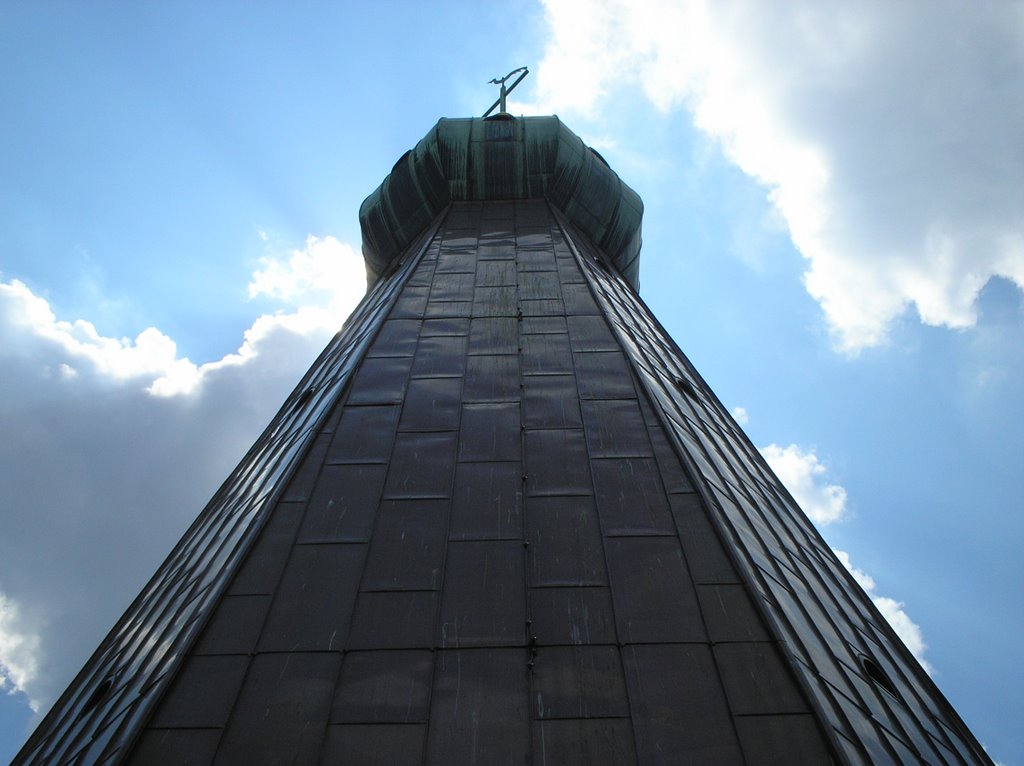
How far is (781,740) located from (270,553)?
20.1 feet

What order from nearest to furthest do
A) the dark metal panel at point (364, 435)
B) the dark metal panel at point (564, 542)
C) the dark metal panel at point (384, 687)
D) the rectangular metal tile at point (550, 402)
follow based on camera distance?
the dark metal panel at point (384, 687) < the dark metal panel at point (564, 542) < the dark metal panel at point (364, 435) < the rectangular metal tile at point (550, 402)

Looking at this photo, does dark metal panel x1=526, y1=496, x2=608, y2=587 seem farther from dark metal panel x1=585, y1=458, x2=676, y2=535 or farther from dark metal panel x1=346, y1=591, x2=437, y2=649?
dark metal panel x1=346, y1=591, x2=437, y2=649

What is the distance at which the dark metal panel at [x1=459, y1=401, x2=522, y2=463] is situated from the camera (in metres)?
12.6

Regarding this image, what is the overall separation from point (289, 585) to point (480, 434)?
4004mm

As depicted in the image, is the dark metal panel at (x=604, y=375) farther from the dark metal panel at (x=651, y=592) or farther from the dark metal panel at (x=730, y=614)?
the dark metal panel at (x=730, y=614)

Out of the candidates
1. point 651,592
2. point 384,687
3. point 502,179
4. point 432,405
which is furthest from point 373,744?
point 502,179

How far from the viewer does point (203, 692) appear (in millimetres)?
8547

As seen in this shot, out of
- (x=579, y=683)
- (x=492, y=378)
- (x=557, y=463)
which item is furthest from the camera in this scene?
(x=492, y=378)

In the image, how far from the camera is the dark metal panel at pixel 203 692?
8.22 metres

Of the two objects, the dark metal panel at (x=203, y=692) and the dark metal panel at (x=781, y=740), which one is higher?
the dark metal panel at (x=203, y=692)

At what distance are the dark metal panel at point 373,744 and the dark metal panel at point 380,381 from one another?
7114 mm

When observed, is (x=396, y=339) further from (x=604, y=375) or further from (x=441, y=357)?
(x=604, y=375)

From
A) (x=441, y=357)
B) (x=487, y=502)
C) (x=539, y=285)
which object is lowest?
(x=487, y=502)

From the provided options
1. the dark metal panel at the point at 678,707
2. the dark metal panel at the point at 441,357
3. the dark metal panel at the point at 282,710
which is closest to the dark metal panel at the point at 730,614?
the dark metal panel at the point at 678,707
